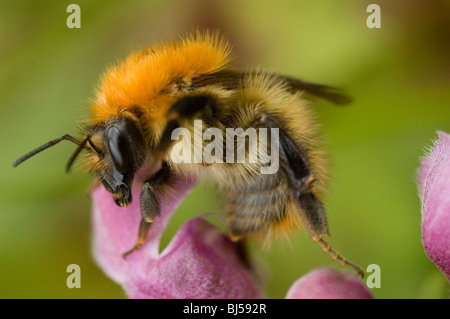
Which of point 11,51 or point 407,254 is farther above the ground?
point 11,51

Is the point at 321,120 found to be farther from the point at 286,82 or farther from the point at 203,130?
the point at 203,130

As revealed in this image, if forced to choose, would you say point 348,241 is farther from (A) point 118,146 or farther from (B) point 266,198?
(A) point 118,146

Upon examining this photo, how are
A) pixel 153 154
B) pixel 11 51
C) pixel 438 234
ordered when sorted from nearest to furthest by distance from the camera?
pixel 438 234 → pixel 153 154 → pixel 11 51

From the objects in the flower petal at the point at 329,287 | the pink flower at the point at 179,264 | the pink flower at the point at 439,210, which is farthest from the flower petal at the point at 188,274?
the pink flower at the point at 439,210

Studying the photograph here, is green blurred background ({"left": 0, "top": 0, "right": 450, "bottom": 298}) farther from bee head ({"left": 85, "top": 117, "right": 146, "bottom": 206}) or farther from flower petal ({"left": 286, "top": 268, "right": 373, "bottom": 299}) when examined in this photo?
bee head ({"left": 85, "top": 117, "right": 146, "bottom": 206})

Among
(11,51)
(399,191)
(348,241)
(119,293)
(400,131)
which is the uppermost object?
(11,51)
